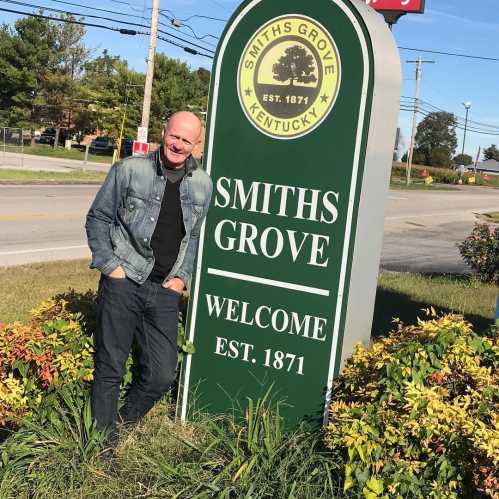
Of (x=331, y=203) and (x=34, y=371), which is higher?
(x=331, y=203)

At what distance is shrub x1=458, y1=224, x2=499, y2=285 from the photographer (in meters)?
11.6

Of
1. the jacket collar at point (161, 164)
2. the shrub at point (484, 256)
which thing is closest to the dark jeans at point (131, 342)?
the jacket collar at point (161, 164)

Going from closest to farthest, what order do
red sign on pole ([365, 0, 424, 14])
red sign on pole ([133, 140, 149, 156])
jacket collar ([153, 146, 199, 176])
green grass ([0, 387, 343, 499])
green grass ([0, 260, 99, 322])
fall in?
green grass ([0, 387, 343, 499])
jacket collar ([153, 146, 199, 176])
green grass ([0, 260, 99, 322])
red sign on pole ([365, 0, 424, 14])
red sign on pole ([133, 140, 149, 156])

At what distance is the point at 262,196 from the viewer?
12.8 ft

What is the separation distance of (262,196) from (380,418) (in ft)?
4.54

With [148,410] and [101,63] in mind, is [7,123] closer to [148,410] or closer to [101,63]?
[101,63]

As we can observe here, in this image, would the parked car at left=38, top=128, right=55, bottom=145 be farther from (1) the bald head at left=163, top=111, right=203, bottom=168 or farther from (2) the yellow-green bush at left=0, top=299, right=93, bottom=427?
(1) the bald head at left=163, top=111, right=203, bottom=168

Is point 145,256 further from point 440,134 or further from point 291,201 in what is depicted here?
point 440,134

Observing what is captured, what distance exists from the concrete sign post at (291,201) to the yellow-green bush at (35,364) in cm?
66

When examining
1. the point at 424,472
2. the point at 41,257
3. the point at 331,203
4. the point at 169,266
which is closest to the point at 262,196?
the point at 331,203

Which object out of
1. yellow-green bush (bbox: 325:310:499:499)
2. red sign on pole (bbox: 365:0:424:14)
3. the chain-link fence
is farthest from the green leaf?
the chain-link fence

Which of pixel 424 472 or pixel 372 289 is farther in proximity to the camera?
pixel 372 289

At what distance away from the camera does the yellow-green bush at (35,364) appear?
358cm

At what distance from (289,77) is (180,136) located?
75 centimetres
